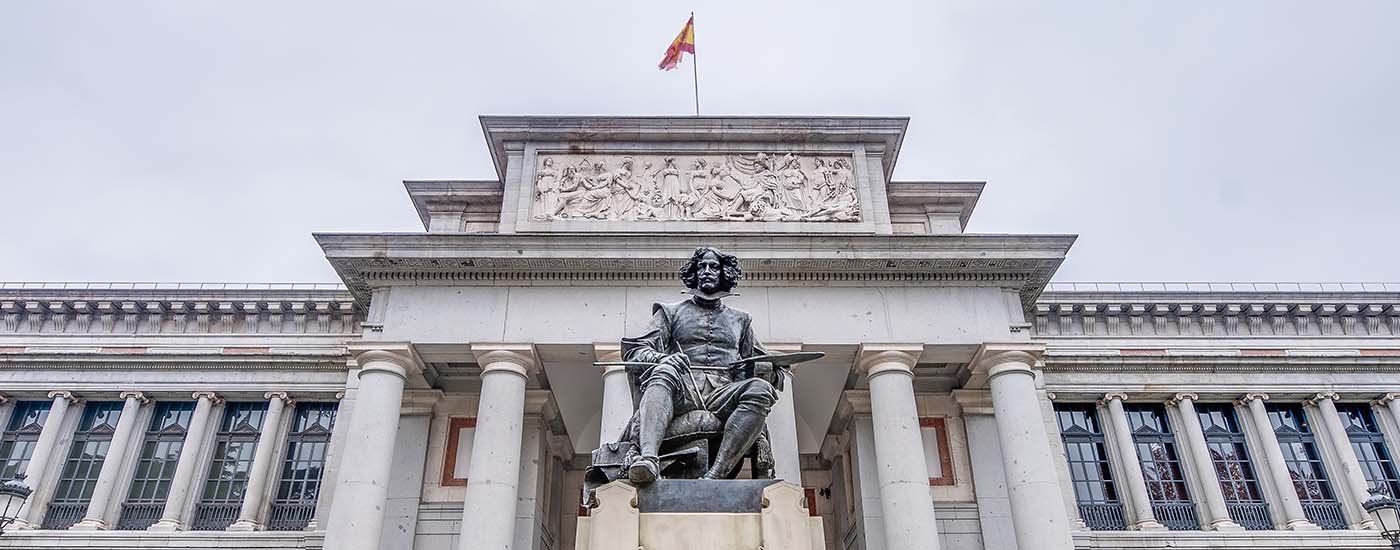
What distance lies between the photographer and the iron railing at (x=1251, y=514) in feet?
77.5

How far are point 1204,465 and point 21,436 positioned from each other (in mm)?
32851

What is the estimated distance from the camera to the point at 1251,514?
23766mm

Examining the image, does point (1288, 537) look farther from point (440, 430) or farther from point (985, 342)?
point (440, 430)

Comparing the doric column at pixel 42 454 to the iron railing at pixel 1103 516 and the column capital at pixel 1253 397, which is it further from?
the column capital at pixel 1253 397

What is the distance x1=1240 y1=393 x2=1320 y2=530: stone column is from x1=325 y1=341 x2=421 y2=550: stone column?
74.7 ft

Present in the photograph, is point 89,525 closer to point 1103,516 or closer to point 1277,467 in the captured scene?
point 1103,516

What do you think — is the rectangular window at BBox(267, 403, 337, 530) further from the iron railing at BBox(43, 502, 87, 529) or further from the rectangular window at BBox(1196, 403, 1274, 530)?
the rectangular window at BBox(1196, 403, 1274, 530)

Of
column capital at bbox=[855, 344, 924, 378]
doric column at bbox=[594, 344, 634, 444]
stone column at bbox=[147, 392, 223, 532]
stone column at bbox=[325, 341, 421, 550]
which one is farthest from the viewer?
stone column at bbox=[147, 392, 223, 532]

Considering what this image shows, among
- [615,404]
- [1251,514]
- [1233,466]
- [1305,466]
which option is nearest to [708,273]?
[615,404]

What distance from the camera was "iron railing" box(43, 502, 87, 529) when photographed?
75.5ft

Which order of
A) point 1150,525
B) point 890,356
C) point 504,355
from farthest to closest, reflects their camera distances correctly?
point 1150,525 < point 890,356 < point 504,355

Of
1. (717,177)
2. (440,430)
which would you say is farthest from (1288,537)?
(440,430)

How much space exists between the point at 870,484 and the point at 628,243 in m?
8.74

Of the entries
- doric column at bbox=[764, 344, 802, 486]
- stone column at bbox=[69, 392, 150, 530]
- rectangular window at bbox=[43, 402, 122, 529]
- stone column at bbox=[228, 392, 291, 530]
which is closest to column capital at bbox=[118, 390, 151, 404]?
stone column at bbox=[69, 392, 150, 530]
